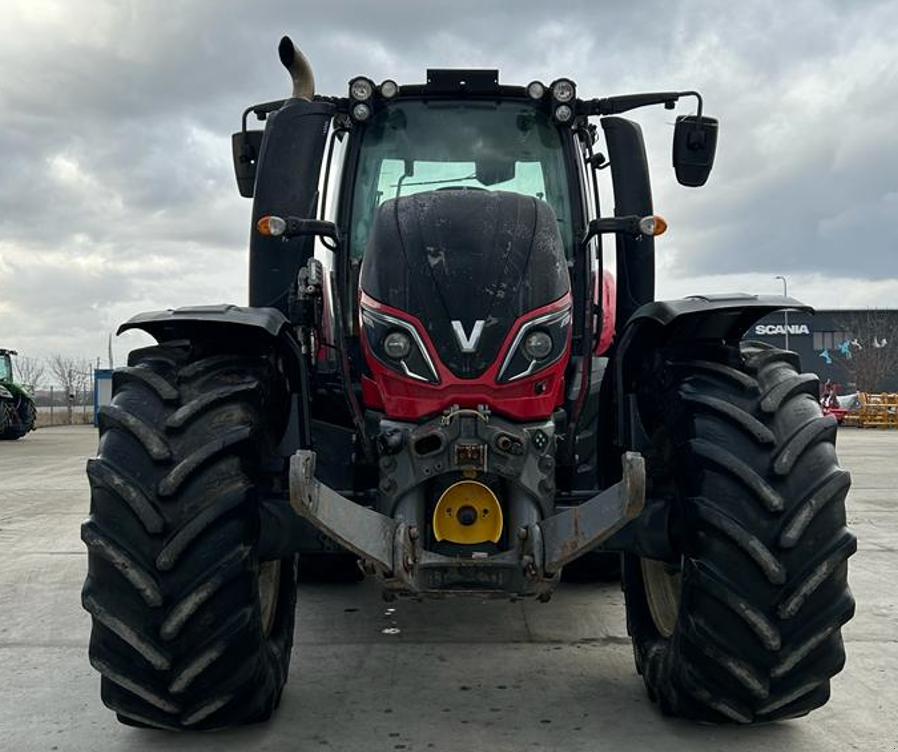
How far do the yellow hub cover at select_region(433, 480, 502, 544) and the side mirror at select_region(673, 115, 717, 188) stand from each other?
2273mm

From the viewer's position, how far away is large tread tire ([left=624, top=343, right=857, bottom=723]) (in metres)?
3.14

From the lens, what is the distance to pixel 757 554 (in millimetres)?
3111

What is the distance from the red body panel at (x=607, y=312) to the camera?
4.69 metres

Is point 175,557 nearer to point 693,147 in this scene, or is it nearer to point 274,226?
point 274,226

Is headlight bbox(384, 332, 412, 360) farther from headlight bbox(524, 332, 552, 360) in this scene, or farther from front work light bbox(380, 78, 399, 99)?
front work light bbox(380, 78, 399, 99)

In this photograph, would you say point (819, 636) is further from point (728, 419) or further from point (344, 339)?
point (344, 339)

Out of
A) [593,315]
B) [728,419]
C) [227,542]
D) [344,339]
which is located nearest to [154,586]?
[227,542]

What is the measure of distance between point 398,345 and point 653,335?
3.78 feet

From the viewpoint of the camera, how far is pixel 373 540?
3129 mm

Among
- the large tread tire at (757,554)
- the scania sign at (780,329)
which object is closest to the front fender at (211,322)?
the large tread tire at (757,554)

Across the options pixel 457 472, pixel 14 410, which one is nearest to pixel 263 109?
pixel 457 472

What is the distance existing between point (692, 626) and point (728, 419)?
0.70m

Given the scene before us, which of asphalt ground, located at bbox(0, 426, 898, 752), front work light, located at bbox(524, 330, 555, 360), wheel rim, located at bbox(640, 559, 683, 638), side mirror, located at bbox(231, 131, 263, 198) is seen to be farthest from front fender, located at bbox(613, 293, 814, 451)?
side mirror, located at bbox(231, 131, 263, 198)

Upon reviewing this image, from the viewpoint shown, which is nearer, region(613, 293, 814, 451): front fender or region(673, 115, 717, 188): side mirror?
region(613, 293, 814, 451): front fender
